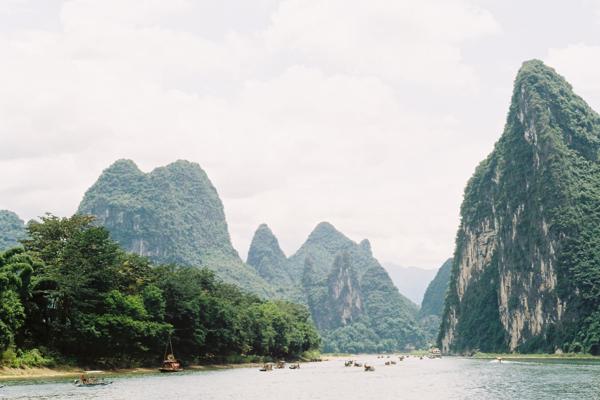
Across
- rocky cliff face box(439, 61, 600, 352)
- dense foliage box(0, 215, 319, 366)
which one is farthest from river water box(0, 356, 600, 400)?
rocky cliff face box(439, 61, 600, 352)

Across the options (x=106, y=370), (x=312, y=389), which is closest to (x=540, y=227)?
(x=312, y=389)

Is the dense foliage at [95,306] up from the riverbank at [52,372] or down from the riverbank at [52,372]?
up

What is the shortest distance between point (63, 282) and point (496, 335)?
123 metres

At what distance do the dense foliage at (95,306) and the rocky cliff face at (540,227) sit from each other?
6731 cm

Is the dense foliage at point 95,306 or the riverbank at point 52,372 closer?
the riverbank at point 52,372

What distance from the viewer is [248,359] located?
113 m

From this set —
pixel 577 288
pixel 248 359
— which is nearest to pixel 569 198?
pixel 577 288

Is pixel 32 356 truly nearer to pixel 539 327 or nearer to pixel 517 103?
pixel 539 327

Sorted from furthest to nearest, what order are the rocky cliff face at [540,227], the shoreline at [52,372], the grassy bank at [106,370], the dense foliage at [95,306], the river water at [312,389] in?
the rocky cliff face at [540,227], the dense foliage at [95,306], the grassy bank at [106,370], the shoreline at [52,372], the river water at [312,389]

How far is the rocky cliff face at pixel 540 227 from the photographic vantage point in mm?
137375

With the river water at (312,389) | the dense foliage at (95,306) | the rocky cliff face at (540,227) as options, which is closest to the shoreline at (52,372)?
the dense foliage at (95,306)

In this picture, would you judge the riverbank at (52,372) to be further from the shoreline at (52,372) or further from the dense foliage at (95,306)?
the dense foliage at (95,306)

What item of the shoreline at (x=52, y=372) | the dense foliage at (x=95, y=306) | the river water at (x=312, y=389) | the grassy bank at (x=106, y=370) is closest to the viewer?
the river water at (x=312, y=389)

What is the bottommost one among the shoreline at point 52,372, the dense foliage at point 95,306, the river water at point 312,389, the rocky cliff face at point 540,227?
the river water at point 312,389
